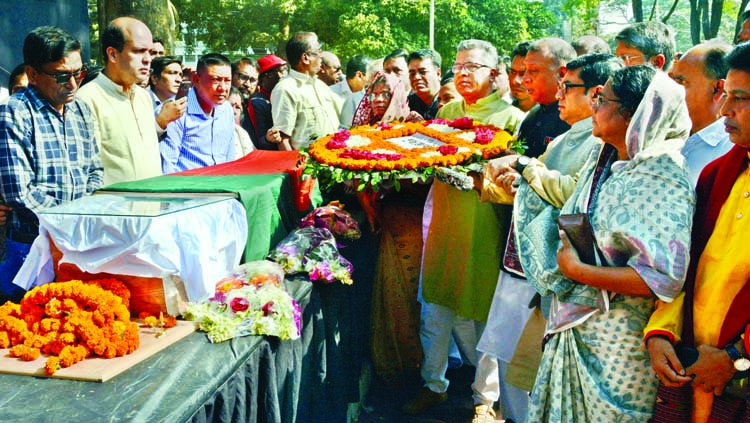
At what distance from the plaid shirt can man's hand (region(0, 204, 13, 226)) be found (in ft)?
0.09

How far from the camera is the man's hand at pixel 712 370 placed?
1953 mm

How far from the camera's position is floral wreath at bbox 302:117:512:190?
3348 millimetres

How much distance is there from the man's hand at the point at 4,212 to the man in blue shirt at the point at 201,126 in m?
1.33

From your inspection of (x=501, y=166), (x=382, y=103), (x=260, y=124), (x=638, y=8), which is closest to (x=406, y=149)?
(x=501, y=166)

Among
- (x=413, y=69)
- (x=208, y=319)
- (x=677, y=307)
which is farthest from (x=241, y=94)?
(x=677, y=307)

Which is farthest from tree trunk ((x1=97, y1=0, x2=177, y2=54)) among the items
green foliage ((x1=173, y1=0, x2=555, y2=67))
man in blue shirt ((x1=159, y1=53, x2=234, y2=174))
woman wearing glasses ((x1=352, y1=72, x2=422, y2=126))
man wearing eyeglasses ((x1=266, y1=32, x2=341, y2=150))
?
green foliage ((x1=173, y1=0, x2=555, y2=67))

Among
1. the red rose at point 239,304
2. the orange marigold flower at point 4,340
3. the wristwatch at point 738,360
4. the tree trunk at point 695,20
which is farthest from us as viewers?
the tree trunk at point 695,20

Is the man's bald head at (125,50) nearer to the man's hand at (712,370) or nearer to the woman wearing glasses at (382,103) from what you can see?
the woman wearing glasses at (382,103)

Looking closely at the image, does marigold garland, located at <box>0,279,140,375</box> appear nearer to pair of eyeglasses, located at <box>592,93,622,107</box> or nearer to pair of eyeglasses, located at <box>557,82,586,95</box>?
pair of eyeglasses, located at <box>592,93,622,107</box>

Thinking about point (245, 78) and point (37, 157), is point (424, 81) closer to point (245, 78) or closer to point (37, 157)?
point (245, 78)

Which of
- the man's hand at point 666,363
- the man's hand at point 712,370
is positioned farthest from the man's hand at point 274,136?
the man's hand at point 712,370

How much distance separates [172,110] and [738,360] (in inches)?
129

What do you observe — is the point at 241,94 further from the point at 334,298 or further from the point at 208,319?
the point at 208,319

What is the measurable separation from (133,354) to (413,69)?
3.63m
